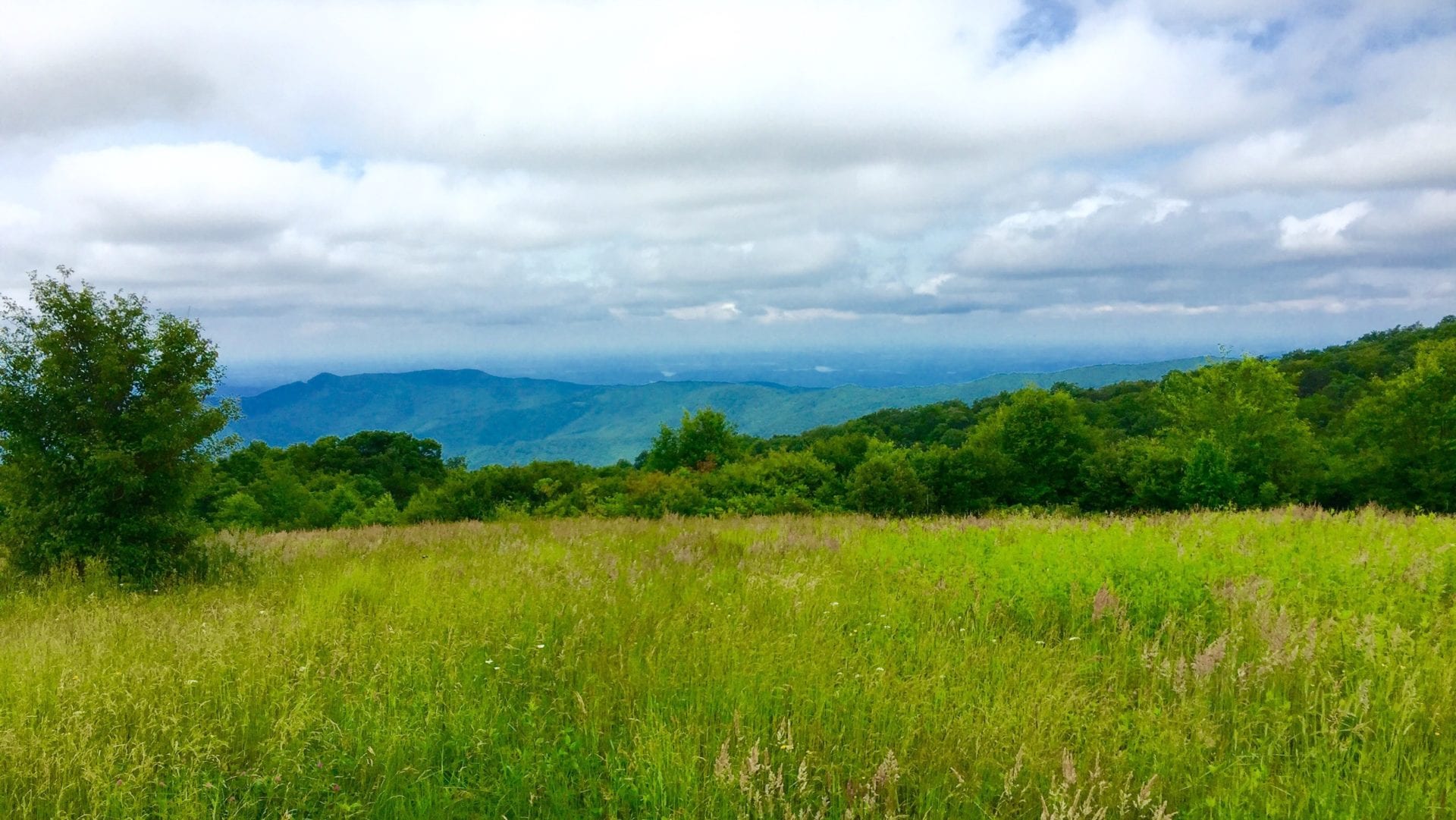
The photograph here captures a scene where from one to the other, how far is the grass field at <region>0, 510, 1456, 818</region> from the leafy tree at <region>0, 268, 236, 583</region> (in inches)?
123

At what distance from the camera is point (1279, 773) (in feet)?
11.3

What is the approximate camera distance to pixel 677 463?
53312 mm

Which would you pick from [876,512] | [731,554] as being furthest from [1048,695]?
[876,512]

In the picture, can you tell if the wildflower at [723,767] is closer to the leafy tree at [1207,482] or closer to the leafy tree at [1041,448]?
the leafy tree at [1207,482]

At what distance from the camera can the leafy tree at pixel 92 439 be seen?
9.62m

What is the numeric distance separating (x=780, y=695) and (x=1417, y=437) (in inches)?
1959

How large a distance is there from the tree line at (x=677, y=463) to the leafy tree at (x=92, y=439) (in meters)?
0.03

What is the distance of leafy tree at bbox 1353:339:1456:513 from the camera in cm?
3478

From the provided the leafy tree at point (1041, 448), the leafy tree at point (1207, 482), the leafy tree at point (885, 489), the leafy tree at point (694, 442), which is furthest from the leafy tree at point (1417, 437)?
the leafy tree at point (694, 442)

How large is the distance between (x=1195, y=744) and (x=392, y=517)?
130ft

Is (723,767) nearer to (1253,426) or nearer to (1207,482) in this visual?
(1207,482)

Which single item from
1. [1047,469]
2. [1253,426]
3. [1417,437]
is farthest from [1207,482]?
[1417,437]

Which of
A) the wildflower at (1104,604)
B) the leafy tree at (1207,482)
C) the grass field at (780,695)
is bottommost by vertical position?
the leafy tree at (1207,482)

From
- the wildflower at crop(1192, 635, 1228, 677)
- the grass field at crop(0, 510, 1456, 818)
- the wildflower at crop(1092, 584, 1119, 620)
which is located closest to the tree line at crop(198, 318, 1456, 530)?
the grass field at crop(0, 510, 1456, 818)
